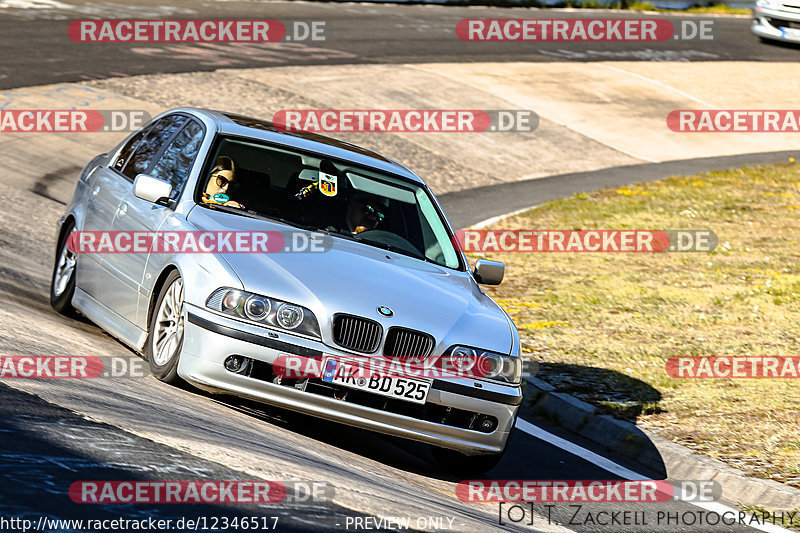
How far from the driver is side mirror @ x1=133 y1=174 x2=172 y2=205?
3.84 ft

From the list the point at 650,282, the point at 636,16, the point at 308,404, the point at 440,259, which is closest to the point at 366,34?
the point at 636,16

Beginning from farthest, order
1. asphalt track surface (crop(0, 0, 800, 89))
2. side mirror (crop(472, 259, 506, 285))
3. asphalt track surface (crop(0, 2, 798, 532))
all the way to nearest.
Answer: asphalt track surface (crop(0, 0, 800, 89))
side mirror (crop(472, 259, 506, 285))
asphalt track surface (crop(0, 2, 798, 532))

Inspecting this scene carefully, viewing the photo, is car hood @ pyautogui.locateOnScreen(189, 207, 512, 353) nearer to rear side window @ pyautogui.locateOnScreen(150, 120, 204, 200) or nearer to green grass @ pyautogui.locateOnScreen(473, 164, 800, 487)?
rear side window @ pyautogui.locateOnScreen(150, 120, 204, 200)

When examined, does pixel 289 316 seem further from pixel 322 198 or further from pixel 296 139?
pixel 296 139

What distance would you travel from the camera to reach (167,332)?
6824 millimetres

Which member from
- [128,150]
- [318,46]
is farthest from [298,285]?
[318,46]

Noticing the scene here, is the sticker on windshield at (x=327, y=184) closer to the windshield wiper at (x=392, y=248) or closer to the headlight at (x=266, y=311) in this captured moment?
the windshield wiper at (x=392, y=248)

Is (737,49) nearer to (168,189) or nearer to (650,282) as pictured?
(650,282)

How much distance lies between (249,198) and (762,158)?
16382 millimetres

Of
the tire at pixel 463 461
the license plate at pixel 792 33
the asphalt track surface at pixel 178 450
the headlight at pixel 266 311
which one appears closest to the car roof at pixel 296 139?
the asphalt track surface at pixel 178 450

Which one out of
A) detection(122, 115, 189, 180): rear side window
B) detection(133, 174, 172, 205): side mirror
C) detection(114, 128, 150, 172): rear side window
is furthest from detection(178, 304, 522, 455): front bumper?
detection(114, 128, 150, 172): rear side window

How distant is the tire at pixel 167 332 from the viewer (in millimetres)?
6633

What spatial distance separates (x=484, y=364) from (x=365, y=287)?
2.61 feet

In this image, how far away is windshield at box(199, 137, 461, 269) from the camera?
24.7ft
